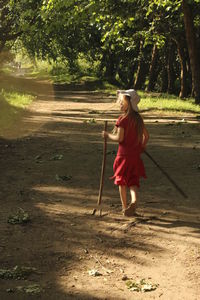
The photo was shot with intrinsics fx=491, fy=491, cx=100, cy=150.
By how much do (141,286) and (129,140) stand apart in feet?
7.90

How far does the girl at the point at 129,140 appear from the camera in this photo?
649cm

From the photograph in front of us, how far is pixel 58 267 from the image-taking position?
512 cm

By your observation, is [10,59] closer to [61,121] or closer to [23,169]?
[61,121]

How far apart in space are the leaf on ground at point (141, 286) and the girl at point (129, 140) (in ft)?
6.69

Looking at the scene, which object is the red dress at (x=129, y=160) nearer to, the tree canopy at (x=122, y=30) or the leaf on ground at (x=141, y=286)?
the leaf on ground at (x=141, y=286)

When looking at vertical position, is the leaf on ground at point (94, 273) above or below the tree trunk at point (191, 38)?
below

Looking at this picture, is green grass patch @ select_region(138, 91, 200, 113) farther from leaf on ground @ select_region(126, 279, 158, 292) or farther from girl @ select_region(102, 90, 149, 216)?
leaf on ground @ select_region(126, 279, 158, 292)

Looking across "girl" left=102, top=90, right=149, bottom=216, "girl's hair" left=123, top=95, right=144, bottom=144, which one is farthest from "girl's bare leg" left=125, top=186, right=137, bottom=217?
"girl's hair" left=123, top=95, right=144, bottom=144

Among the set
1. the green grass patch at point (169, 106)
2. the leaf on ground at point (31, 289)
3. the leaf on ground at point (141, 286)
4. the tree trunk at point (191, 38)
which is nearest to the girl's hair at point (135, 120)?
the leaf on ground at point (141, 286)

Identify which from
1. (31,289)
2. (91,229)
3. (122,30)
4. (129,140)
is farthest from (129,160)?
(122,30)

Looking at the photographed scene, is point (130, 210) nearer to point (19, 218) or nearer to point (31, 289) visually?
point (19, 218)

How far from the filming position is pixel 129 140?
6609mm

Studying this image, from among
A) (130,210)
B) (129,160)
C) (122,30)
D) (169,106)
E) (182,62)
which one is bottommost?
(130,210)

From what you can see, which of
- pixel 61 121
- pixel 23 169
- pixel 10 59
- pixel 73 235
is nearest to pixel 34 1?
pixel 61 121
